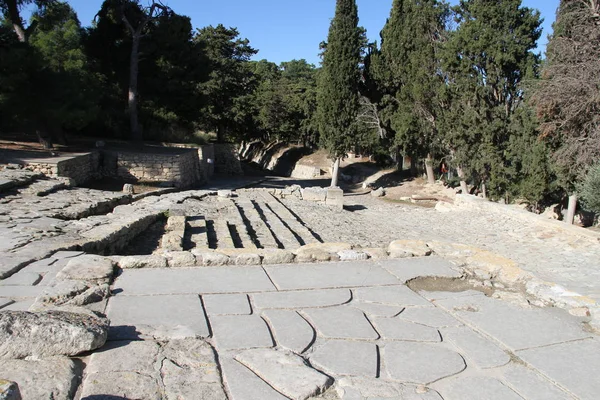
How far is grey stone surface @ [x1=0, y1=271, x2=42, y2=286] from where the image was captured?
3.70m

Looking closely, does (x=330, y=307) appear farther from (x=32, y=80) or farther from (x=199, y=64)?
(x=199, y=64)

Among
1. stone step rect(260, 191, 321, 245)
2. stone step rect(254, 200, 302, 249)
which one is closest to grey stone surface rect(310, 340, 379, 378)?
stone step rect(254, 200, 302, 249)

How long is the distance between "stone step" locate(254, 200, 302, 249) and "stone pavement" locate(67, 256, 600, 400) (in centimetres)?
521

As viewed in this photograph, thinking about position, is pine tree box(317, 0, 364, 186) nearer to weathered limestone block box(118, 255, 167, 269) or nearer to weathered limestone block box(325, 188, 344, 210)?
weathered limestone block box(325, 188, 344, 210)

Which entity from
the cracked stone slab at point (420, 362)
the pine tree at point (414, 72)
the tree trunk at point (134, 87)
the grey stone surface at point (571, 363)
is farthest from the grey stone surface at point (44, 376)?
the tree trunk at point (134, 87)

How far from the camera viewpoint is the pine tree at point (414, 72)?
22812 mm

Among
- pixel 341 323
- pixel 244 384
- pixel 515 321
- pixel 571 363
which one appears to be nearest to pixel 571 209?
pixel 515 321

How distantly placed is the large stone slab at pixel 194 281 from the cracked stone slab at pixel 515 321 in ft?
4.78

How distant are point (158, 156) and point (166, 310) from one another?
1707 cm

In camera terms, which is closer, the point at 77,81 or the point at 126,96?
the point at 77,81

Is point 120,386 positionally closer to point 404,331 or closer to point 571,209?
point 404,331

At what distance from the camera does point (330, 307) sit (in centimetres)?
344

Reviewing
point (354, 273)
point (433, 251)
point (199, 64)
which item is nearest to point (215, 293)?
point (354, 273)

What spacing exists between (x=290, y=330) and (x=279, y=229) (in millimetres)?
7703
